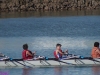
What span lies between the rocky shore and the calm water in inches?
230

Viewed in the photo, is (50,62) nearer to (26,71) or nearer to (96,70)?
(26,71)

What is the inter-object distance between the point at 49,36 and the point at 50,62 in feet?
72.7

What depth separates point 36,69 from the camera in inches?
1357

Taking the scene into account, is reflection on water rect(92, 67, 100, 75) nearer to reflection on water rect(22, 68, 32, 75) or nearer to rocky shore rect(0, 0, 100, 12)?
reflection on water rect(22, 68, 32, 75)

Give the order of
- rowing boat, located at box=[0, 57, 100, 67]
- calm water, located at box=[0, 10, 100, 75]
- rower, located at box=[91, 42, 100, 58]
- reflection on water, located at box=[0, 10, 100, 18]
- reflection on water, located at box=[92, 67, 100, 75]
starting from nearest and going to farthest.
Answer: reflection on water, located at box=[92, 67, 100, 75] → calm water, located at box=[0, 10, 100, 75] → rowing boat, located at box=[0, 57, 100, 67] → rower, located at box=[91, 42, 100, 58] → reflection on water, located at box=[0, 10, 100, 18]

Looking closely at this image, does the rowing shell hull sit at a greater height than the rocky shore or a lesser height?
lesser

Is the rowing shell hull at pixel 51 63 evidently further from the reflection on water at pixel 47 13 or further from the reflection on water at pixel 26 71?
the reflection on water at pixel 47 13

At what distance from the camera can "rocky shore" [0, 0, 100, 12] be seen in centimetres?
8931

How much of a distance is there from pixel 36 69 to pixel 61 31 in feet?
90.1

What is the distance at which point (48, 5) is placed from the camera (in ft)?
297

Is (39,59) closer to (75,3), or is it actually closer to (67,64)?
(67,64)

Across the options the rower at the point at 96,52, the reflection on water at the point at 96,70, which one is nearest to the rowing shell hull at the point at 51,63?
the reflection on water at the point at 96,70

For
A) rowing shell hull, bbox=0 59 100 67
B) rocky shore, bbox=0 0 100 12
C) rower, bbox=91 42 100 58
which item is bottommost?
rowing shell hull, bbox=0 59 100 67

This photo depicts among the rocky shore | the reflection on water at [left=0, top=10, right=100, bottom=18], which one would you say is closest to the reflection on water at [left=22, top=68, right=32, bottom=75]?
the reflection on water at [left=0, top=10, right=100, bottom=18]
